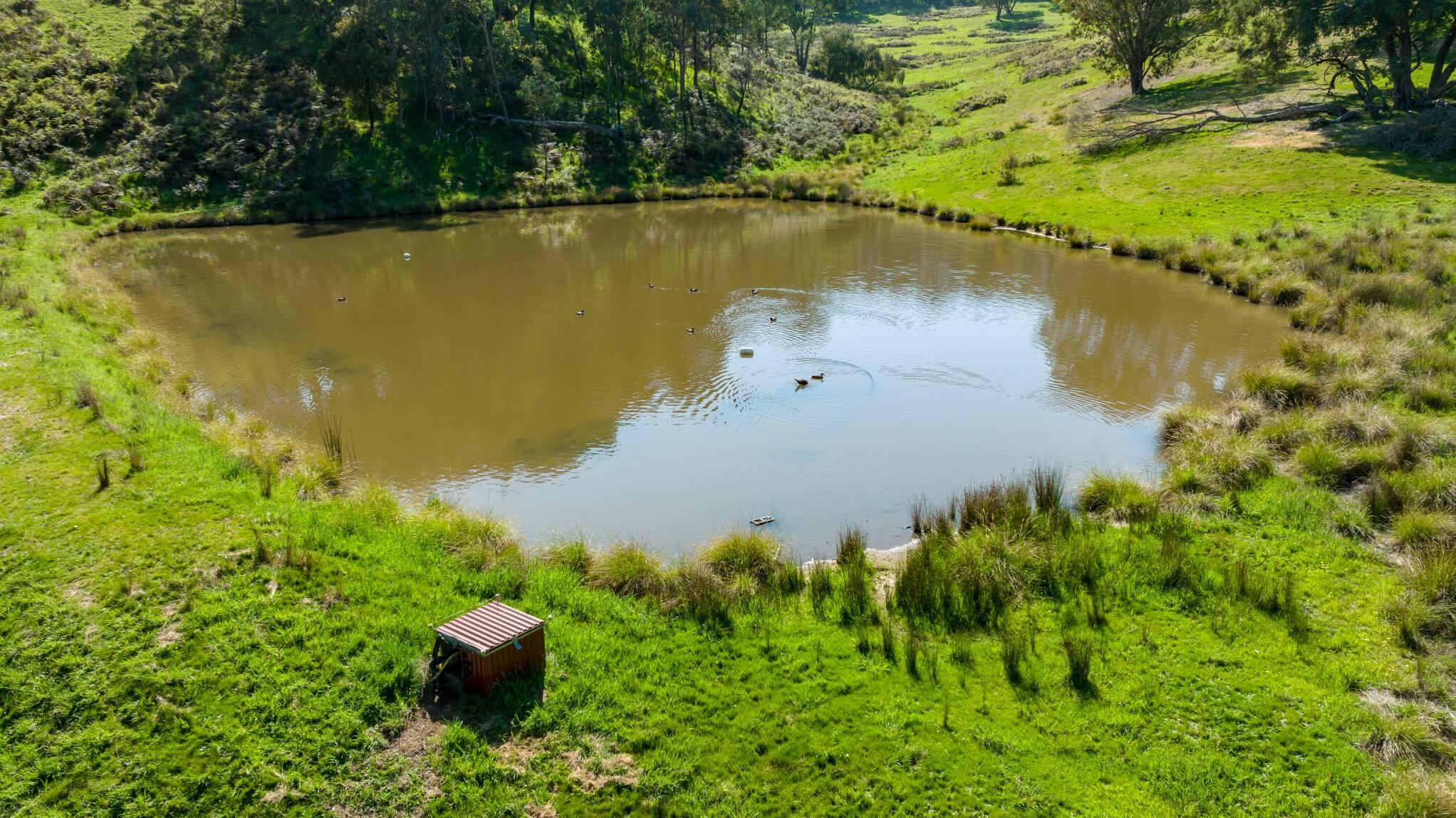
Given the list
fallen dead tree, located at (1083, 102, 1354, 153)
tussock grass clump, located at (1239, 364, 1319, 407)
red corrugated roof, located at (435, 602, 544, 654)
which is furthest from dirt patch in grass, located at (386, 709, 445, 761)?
fallen dead tree, located at (1083, 102, 1354, 153)

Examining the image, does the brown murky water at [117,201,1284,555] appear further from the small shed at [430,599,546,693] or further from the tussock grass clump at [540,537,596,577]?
the small shed at [430,599,546,693]

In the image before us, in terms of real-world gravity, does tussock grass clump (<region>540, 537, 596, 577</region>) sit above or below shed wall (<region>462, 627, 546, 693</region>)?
below

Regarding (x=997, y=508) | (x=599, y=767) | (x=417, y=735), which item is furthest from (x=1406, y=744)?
(x=417, y=735)

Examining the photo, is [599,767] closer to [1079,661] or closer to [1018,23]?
[1079,661]

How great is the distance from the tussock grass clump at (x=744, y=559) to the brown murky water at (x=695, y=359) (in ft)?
4.58

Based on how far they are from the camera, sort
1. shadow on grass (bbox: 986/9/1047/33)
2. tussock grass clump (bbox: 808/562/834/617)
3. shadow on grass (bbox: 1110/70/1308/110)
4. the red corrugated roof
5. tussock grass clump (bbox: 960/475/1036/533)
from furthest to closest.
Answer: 1. shadow on grass (bbox: 986/9/1047/33)
2. shadow on grass (bbox: 1110/70/1308/110)
3. tussock grass clump (bbox: 960/475/1036/533)
4. tussock grass clump (bbox: 808/562/834/617)
5. the red corrugated roof

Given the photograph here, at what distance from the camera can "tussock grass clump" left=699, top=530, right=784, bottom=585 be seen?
38.3 ft

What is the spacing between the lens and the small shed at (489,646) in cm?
883

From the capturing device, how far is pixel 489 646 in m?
8.69

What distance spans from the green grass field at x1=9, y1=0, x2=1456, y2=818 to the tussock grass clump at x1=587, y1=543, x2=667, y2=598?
21cm

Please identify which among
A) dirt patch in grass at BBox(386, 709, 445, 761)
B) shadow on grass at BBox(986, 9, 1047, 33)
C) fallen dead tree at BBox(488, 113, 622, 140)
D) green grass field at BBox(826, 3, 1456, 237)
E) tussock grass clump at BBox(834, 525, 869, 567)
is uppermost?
shadow on grass at BBox(986, 9, 1047, 33)

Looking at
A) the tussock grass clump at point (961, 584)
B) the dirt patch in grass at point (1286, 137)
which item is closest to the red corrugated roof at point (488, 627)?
the tussock grass clump at point (961, 584)

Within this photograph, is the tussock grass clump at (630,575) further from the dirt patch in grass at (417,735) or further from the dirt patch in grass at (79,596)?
the dirt patch in grass at (79,596)

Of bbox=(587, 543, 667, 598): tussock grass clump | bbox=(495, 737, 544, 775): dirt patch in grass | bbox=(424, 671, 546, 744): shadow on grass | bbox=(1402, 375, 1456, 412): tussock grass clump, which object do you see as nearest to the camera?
bbox=(495, 737, 544, 775): dirt patch in grass
